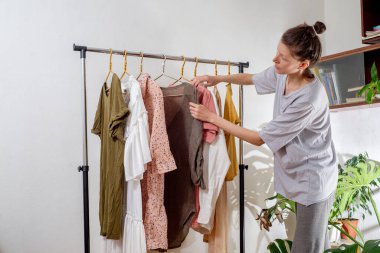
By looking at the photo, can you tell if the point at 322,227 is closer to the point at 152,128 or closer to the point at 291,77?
the point at 291,77

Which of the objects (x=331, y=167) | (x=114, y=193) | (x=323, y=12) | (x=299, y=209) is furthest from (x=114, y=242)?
(x=323, y=12)

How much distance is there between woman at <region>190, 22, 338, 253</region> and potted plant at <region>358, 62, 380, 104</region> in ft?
2.48

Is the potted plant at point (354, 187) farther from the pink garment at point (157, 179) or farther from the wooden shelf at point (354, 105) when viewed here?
the pink garment at point (157, 179)

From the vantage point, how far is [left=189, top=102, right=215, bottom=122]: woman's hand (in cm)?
226

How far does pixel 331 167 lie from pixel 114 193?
1036 mm

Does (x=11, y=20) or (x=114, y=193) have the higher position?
(x=11, y=20)

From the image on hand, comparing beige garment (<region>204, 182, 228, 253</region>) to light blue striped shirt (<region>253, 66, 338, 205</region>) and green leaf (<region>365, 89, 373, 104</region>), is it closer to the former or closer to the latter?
light blue striped shirt (<region>253, 66, 338, 205</region>)

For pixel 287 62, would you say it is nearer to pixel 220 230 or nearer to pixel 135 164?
pixel 135 164

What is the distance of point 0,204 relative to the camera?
7.78ft

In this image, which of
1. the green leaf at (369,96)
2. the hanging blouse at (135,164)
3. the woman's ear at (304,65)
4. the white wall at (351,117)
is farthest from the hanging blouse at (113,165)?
the white wall at (351,117)

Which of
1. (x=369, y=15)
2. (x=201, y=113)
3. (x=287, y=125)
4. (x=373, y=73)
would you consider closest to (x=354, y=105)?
(x=373, y=73)

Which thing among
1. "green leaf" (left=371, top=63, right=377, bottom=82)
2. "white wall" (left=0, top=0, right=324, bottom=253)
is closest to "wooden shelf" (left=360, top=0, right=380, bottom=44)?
"green leaf" (left=371, top=63, right=377, bottom=82)

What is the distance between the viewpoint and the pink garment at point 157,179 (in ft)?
7.18

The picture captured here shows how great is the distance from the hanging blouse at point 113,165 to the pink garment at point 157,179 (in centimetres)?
15
